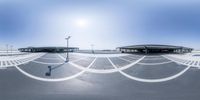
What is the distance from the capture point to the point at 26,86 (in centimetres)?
794

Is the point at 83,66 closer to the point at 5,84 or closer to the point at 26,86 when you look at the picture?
the point at 26,86

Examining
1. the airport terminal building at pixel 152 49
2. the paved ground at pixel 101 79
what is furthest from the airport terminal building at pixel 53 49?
the airport terminal building at pixel 152 49

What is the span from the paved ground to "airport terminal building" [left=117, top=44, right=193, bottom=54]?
26cm

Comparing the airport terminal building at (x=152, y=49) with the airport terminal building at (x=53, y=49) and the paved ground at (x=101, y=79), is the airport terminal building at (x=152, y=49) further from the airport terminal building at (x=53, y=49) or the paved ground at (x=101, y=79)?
the airport terminal building at (x=53, y=49)

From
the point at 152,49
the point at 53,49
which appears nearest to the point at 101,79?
the point at 53,49

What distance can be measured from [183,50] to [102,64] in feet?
11.5

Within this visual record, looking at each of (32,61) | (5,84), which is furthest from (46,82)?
(5,84)

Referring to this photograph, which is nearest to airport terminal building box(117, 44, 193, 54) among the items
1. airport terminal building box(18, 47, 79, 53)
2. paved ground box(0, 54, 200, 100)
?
paved ground box(0, 54, 200, 100)

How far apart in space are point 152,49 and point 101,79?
2518mm

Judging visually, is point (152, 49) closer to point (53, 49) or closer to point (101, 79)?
point (101, 79)

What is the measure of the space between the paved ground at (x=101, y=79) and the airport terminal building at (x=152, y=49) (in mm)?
260

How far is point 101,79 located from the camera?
7758mm

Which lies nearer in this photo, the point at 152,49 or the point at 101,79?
the point at 101,79

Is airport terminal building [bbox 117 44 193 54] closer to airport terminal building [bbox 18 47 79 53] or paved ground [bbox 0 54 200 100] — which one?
paved ground [bbox 0 54 200 100]
